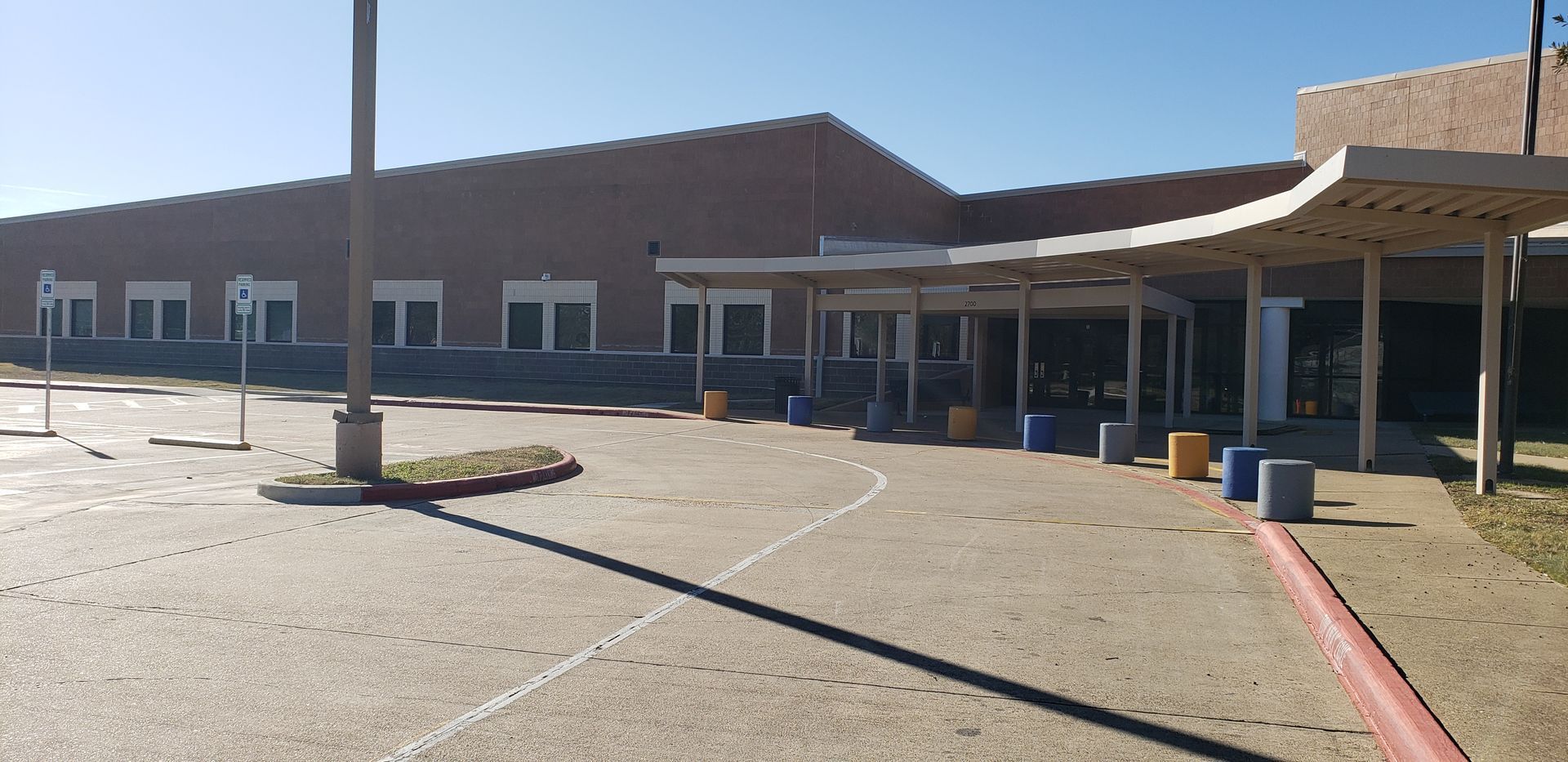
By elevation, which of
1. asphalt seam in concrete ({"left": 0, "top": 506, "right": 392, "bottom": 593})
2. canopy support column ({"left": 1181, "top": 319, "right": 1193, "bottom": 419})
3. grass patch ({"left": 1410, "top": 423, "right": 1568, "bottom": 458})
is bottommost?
asphalt seam in concrete ({"left": 0, "top": 506, "right": 392, "bottom": 593})

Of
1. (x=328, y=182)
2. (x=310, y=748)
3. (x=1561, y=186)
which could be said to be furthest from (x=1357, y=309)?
(x=328, y=182)

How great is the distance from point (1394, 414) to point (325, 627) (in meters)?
31.5

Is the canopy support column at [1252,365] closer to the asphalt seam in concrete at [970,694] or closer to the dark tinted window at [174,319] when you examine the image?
the asphalt seam in concrete at [970,694]

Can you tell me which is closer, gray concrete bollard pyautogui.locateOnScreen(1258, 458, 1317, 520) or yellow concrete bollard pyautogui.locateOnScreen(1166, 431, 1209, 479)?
gray concrete bollard pyautogui.locateOnScreen(1258, 458, 1317, 520)

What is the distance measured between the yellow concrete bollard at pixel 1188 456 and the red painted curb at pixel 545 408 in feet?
47.8

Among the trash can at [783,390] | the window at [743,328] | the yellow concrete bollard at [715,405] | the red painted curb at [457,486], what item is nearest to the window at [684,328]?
the window at [743,328]

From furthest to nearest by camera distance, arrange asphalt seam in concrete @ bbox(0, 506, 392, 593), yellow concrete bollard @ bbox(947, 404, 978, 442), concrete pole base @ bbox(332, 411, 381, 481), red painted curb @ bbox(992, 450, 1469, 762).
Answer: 1. yellow concrete bollard @ bbox(947, 404, 978, 442)
2. concrete pole base @ bbox(332, 411, 381, 481)
3. asphalt seam in concrete @ bbox(0, 506, 392, 593)
4. red painted curb @ bbox(992, 450, 1469, 762)

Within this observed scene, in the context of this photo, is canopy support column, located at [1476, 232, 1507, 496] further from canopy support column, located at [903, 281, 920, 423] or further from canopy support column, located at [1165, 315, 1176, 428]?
canopy support column, located at [903, 281, 920, 423]

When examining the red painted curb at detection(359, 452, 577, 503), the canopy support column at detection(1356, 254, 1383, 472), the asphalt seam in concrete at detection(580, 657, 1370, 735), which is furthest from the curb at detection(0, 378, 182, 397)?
the asphalt seam in concrete at detection(580, 657, 1370, 735)

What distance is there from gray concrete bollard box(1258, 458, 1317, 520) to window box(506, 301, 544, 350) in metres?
34.9

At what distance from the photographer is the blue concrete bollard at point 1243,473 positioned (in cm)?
1442

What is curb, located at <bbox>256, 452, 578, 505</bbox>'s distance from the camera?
43.0 feet

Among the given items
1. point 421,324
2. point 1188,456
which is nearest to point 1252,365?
point 1188,456

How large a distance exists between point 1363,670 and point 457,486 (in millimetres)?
10682
